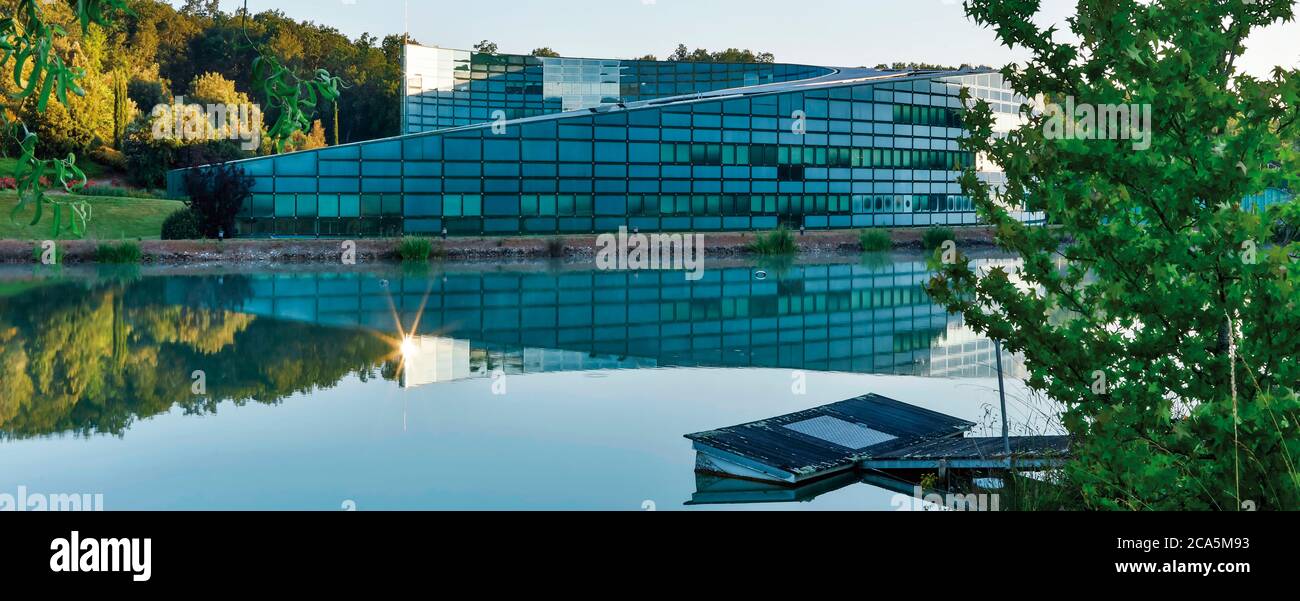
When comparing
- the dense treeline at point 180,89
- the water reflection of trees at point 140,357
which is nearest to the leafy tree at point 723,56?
the dense treeline at point 180,89

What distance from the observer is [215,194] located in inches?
1443

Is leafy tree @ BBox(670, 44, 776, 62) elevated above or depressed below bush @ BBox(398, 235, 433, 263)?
above

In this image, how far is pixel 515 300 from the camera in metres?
25.5

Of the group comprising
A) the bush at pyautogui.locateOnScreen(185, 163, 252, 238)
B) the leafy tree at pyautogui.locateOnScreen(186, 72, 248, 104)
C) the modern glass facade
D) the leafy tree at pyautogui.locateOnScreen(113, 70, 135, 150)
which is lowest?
the bush at pyautogui.locateOnScreen(185, 163, 252, 238)

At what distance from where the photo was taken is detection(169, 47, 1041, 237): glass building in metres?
40.1

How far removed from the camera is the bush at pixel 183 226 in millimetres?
36812

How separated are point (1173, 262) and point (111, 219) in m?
40.8

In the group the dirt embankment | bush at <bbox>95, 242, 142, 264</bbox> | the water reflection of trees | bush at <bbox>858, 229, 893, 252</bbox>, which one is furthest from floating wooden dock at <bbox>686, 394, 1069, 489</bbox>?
bush at <bbox>858, 229, 893, 252</bbox>

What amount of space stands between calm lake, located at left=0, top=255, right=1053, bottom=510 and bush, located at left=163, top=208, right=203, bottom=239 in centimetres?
805

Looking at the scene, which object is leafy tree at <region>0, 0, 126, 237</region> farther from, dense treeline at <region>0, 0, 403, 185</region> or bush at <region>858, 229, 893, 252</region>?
bush at <region>858, 229, 893, 252</region>

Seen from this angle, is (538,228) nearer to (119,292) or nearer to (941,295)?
(119,292)

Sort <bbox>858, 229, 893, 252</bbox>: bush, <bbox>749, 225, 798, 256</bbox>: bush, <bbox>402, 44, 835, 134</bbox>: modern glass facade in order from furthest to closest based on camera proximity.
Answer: <bbox>402, 44, 835, 134</bbox>: modern glass facade
<bbox>858, 229, 893, 252</bbox>: bush
<bbox>749, 225, 798, 256</bbox>: bush
